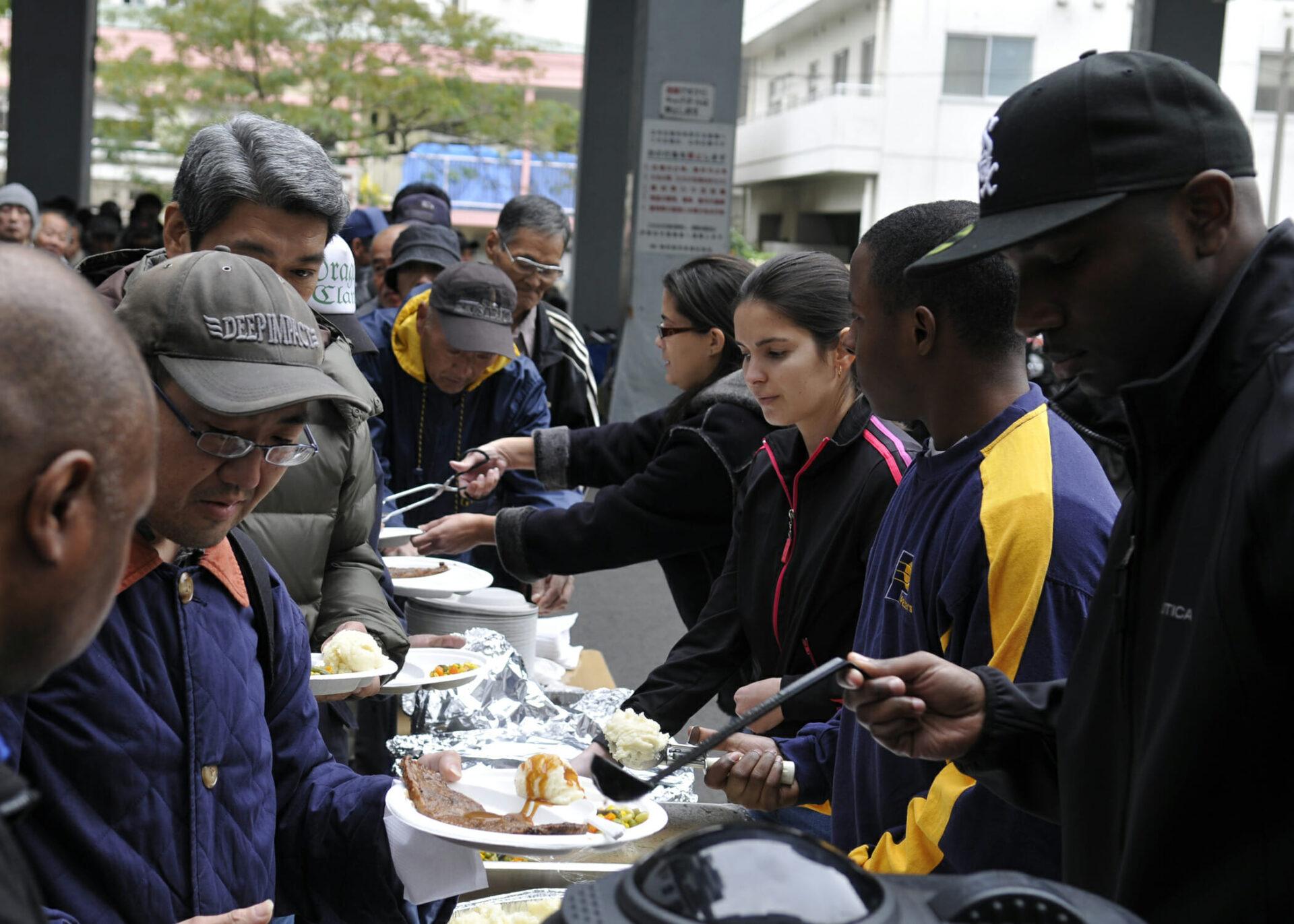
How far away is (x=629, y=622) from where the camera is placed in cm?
764

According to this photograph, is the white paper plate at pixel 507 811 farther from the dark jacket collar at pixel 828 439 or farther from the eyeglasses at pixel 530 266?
the eyeglasses at pixel 530 266

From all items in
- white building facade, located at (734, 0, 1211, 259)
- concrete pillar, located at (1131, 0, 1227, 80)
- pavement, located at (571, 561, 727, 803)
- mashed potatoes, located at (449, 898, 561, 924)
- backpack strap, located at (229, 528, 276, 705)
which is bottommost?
pavement, located at (571, 561, 727, 803)

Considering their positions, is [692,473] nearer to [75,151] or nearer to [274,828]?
[274,828]

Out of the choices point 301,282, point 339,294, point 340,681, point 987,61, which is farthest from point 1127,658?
point 987,61

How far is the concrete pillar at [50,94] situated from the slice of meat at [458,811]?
13111 millimetres

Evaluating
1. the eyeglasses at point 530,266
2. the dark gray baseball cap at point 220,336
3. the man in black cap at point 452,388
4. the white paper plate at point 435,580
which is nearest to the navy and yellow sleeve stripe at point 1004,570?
the dark gray baseball cap at point 220,336

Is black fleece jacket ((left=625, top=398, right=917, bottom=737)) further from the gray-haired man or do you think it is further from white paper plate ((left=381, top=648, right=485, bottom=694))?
the gray-haired man

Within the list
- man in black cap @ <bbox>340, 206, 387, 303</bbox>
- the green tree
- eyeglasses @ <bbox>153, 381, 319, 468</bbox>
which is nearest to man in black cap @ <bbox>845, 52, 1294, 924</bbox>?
eyeglasses @ <bbox>153, 381, 319, 468</bbox>

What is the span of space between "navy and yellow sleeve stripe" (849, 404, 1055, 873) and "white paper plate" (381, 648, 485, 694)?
125 cm

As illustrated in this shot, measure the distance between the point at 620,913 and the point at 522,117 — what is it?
20541 millimetres

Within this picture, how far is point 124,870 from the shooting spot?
1.73 meters

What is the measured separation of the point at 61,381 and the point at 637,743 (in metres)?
1.72

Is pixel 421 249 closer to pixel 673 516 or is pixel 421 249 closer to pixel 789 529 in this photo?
pixel 673 516

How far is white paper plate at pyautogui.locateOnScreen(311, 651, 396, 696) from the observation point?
2514 millimetres
